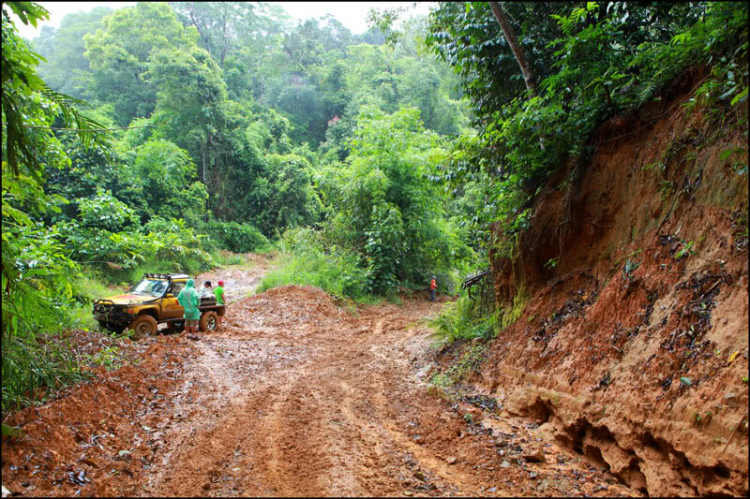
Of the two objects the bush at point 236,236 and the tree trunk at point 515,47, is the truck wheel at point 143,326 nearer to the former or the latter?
the tree trunk at point 515,47

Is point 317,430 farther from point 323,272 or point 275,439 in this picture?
point 323,272

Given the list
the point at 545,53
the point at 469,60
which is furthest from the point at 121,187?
the point at 545,53

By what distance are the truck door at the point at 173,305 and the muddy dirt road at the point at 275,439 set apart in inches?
53.3

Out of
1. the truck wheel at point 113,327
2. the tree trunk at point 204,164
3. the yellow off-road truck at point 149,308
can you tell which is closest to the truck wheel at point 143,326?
the yellow off-road truck at point 149,308

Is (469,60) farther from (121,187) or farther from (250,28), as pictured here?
(250,28)

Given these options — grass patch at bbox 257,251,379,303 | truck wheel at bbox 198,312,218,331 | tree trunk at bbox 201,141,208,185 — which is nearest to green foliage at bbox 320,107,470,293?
grass patch at bbox 257,251,379,303

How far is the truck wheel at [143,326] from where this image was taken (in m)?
9.01

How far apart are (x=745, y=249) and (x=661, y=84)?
2627 millimetres

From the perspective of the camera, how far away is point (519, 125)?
623 cm

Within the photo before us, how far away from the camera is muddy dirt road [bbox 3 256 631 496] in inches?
150

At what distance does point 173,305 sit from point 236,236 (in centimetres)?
1845

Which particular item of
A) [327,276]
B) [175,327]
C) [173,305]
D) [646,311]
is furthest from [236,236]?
[646,311]

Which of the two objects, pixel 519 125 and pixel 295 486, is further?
pixel 519 125

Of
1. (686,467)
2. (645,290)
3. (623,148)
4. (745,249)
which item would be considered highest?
(623,148)
